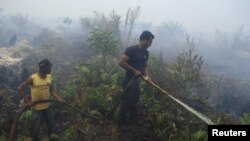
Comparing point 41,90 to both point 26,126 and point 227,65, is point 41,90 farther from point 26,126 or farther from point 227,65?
point 227,65

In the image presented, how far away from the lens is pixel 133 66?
6684 millimetres

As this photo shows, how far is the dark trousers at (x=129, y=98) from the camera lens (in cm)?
672

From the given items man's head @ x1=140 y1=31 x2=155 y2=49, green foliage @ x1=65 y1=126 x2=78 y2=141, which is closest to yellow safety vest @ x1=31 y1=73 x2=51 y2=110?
green foliage @ x1=65 y1=126 x2=78 y2=141

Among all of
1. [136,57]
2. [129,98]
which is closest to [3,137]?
[129,98]

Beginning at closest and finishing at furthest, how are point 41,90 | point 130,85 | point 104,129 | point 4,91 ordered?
point 41,90, point 130,85, point 104,129, point 4,91

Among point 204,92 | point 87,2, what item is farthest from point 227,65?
point 87,2

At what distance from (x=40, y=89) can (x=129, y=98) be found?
1.94 meters

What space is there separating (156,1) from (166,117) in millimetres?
94056

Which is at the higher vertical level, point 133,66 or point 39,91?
point 133,66

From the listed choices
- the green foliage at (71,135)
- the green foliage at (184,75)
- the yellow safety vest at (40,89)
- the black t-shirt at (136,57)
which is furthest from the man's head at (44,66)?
the green foliage at (184,75)

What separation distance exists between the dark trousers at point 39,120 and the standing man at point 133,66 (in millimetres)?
1583

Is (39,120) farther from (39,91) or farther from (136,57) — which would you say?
(136,57)

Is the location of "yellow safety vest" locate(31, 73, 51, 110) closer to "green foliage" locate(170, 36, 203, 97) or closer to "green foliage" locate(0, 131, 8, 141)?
"green foliage" locate(0, 131, 8, 141)

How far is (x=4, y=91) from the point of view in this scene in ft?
30.6
